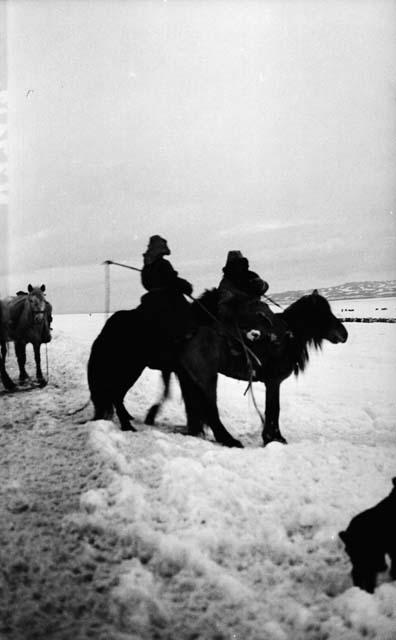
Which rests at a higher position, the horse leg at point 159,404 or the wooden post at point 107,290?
the wooden post at point 107,290

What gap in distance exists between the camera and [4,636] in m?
1.67

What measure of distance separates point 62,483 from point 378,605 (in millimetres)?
1629

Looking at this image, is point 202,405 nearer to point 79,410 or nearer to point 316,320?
point 79,410

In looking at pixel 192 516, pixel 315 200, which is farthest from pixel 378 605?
pixel 315 200

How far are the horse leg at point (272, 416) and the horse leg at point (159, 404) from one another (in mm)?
742

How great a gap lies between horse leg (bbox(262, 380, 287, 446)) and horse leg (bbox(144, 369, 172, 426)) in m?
0.74

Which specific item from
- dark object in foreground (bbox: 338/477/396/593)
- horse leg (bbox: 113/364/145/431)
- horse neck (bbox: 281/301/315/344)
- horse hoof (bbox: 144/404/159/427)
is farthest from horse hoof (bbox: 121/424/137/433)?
dark object in foreground (bbox: 338/477/396/593)

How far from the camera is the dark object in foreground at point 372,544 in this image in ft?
Answer: 6.34

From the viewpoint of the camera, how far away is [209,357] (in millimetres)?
3410

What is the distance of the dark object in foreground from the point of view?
6.34ft

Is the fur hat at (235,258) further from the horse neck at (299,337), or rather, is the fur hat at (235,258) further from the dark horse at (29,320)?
the dark horse at (29,320)

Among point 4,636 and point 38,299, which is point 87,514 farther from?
point 38,299

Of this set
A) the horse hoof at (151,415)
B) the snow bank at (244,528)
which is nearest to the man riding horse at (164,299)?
the horse hoof at (151,415)

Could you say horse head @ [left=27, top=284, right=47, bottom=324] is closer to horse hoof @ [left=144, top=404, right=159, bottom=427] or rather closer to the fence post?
the fence post
